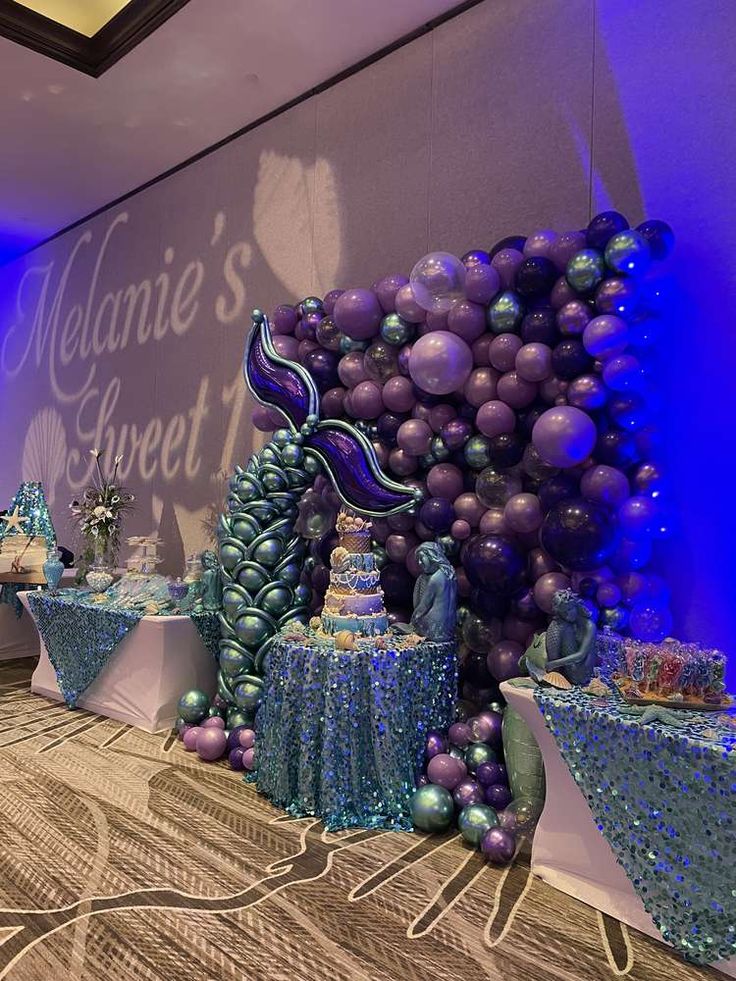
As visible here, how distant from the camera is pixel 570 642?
246 centimetres

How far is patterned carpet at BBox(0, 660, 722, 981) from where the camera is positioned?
6.32ft

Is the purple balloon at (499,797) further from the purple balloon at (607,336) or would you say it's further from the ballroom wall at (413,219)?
the purple balloon at (607,336)

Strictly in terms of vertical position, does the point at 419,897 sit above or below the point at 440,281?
below

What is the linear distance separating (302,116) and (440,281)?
223 centimetres

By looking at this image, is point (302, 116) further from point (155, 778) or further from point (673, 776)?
point (673, 776)

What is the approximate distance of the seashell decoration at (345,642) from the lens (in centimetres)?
281

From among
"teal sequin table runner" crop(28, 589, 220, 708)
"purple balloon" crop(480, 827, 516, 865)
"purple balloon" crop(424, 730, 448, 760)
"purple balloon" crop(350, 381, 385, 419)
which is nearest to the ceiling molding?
"purple balloon" crop(350, 381, 385, 419)

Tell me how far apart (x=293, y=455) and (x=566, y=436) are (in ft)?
4.64

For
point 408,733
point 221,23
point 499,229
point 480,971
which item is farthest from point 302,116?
point 480,971

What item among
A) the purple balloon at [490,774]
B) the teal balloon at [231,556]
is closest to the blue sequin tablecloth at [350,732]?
the purple balloon at [490,774]

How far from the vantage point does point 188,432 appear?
532cm

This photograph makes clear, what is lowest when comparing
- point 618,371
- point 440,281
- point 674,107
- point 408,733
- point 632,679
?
point 408,733

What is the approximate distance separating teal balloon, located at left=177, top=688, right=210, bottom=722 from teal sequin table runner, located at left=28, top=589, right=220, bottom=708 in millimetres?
337

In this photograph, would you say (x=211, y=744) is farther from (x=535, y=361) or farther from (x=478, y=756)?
(x=535, y=361)
